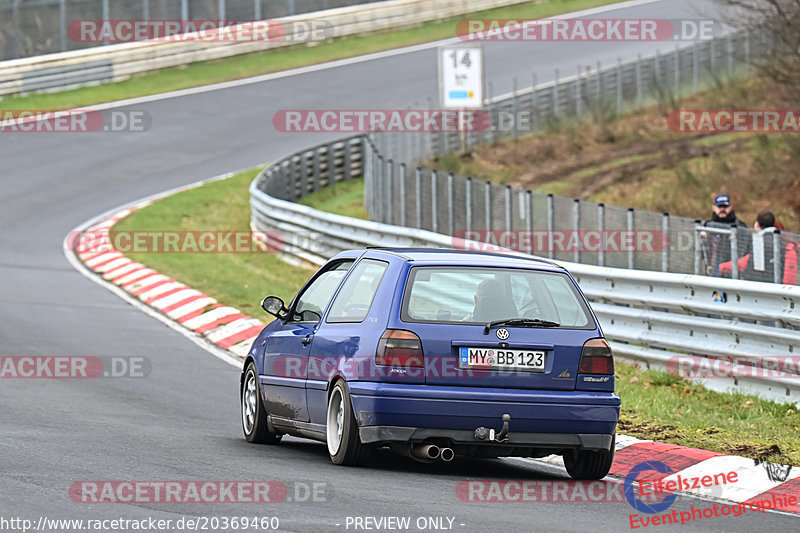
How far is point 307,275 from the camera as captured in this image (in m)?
22.8

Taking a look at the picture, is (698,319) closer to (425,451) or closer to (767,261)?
(767,261)

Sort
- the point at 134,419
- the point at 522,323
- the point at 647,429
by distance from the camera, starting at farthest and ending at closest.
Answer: the point at 134,419 < the point at 647,429 < the point at 522,323

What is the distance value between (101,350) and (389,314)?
7.14 metres

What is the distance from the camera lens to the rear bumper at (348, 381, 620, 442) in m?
8.48

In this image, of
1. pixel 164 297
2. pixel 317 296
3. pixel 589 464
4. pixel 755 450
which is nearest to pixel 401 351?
pixel 589 464

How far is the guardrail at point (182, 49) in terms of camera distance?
40750mm

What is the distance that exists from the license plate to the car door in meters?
1.48

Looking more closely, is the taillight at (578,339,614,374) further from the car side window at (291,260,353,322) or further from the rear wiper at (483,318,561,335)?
the car side window at (291,260,353,322)

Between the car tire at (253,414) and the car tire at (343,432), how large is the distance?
1.29 m

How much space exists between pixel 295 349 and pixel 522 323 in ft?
6.29

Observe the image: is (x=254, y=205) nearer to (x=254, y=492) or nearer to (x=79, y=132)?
(x=79, y=132)

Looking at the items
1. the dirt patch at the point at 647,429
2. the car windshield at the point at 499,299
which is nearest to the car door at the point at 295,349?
the car windshield at the point at 499,299

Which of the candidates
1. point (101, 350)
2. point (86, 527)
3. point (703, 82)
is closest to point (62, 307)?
point (101, 350)

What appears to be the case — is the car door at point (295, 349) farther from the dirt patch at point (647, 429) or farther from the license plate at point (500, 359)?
the dirt patch at point (647, 429)
